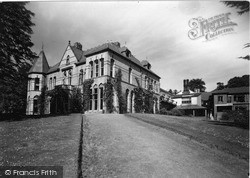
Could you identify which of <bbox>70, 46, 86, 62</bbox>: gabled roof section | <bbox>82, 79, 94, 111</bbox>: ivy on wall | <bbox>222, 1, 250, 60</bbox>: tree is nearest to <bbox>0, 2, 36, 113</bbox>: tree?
<bbox>82, 79, 94, 111</bbox>: ivy on wall

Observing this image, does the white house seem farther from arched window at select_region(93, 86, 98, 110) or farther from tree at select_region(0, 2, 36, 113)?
tree at select_region(0, 2, 36, 113)

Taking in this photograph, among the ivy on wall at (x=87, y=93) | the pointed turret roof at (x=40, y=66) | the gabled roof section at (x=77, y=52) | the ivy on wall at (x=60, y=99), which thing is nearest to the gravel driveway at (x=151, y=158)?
the ivy on wall at (x=87, y=93)

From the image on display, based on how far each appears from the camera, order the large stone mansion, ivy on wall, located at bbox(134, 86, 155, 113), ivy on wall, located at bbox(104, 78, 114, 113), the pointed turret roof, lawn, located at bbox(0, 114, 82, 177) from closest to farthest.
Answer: lawn, located at bbox(0, 114, 82, 177), ivy on wall, located at bbox(104, 78, 114, 113), the large stone mansion, ivy on wall, located at bbox(134, 86, 155, 113), the pointed turret roof

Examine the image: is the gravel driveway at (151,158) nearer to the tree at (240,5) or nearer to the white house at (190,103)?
the tree at (240,5)

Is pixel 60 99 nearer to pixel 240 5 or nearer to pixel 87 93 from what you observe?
pixel 87 93

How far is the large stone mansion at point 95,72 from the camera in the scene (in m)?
22.8

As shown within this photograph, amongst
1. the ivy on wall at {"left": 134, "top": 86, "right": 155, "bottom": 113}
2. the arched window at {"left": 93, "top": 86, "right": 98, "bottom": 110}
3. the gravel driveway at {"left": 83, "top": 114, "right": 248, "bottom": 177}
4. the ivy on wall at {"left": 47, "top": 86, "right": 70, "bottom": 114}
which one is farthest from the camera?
the ivy on wall at {"left": 134, "top": 86, "right": 155, "bottom": 113}

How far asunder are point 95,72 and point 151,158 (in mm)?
17829

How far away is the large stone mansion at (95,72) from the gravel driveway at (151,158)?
1323 cm

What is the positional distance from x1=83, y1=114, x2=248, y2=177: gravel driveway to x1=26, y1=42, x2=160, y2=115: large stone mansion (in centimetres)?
1323

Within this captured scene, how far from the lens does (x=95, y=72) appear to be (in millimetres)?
23500

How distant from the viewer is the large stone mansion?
2280cm

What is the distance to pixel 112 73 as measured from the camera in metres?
23.5

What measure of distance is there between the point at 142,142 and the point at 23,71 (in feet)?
37.3
